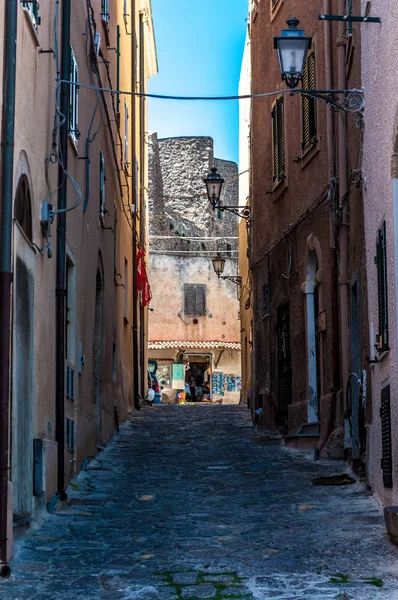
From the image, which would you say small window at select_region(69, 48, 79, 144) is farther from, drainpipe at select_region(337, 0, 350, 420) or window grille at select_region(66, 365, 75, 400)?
drainpipe at select_region(337, 0, 350, 420)

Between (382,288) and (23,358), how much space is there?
3.22 metres

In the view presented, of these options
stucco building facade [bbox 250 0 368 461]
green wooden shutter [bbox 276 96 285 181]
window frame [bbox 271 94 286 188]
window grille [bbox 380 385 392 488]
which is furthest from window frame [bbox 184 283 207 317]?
window grille [bbox 380 385 392 488]

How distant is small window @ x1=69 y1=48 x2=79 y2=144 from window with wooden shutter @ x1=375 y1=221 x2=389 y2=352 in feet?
13.6

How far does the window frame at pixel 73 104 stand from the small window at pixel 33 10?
2.09 meters

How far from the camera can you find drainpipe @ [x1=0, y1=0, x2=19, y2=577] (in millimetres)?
7070

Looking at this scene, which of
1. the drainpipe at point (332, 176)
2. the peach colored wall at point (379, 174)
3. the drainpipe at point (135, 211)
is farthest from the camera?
the drainpipe at point (135, 211)

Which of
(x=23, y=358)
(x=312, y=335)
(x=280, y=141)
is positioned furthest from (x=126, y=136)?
Answer: (x=23, y=358)

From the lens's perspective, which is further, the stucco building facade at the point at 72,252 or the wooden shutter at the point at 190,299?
the wooden shutter at the point at 190,299

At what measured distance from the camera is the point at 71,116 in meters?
11.7

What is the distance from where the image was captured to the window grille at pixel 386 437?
343 inches

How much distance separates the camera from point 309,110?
615 inches

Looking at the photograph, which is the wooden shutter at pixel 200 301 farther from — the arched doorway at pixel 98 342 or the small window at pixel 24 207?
the small window at pixel 24 207

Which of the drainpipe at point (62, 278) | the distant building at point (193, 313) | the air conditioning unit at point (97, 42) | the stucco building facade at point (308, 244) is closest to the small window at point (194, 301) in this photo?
the distant building at point (193, 313)

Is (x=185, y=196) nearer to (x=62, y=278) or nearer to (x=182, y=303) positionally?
(x=182, y=303)
